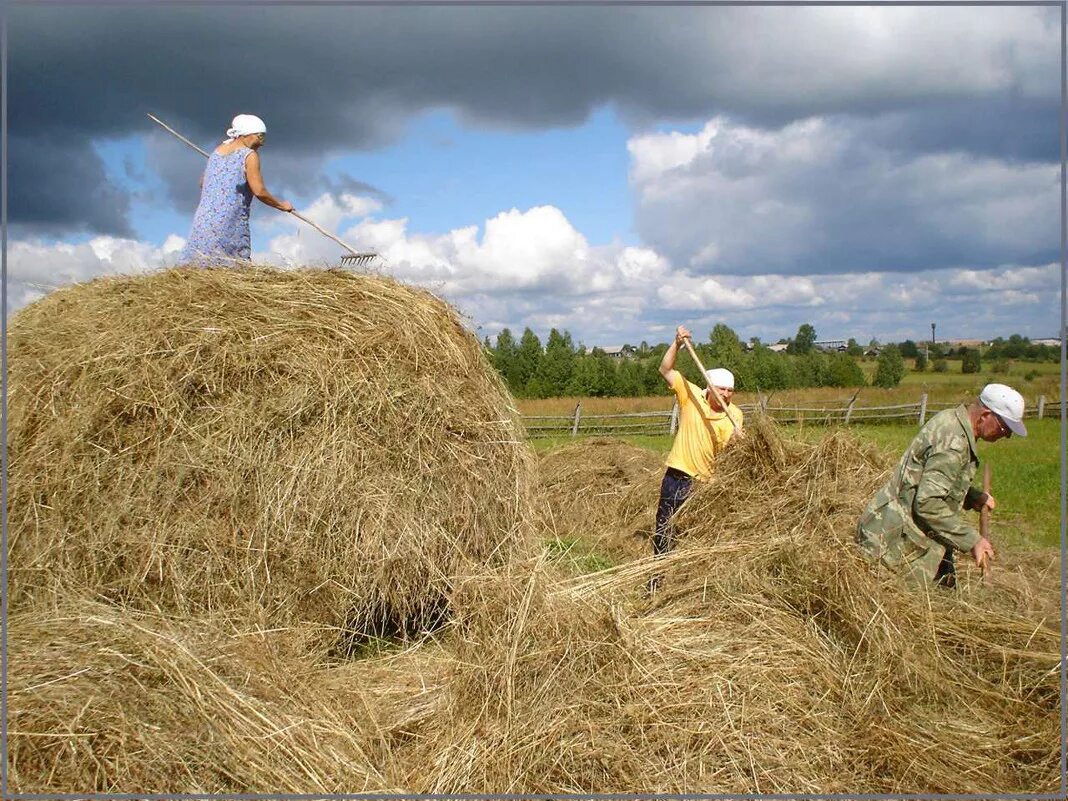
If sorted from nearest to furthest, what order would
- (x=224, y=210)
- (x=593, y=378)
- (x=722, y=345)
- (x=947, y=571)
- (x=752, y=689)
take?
(x=752, y=689)
(x=947, y=571)
(x=224, y=210)
(x=722, y=345)
(x=593, y=378)

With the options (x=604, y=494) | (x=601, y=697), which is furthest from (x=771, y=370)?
(x=601, y=697)

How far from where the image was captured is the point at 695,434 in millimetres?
7188

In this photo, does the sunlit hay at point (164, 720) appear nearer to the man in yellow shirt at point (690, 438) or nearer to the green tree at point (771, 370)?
the man in yellow shirt at point (690, 438)

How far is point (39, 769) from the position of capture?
10.6 feet

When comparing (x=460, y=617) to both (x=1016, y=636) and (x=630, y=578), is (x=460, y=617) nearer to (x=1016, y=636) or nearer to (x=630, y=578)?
(x=630, y=578)

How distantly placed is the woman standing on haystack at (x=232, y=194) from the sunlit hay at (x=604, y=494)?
350 centimetres

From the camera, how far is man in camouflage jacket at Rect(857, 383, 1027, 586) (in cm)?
497

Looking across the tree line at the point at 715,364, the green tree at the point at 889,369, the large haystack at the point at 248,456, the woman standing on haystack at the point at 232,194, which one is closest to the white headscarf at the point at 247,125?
the woman standing on haystack at the point at 232,194

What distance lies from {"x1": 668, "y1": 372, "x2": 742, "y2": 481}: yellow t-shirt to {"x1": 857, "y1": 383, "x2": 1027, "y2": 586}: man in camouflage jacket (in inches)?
80.3

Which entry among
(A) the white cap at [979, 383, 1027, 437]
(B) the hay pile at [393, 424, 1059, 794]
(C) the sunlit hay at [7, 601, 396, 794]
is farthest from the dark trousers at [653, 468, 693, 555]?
(C) the sunlit hay at [7, 601, 396, 794]

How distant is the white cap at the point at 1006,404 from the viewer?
4961 mm

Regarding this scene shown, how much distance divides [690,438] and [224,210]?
4.09 metres

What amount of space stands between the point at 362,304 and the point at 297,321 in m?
0.44

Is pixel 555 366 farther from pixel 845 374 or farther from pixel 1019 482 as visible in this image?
pixel 1019 482
